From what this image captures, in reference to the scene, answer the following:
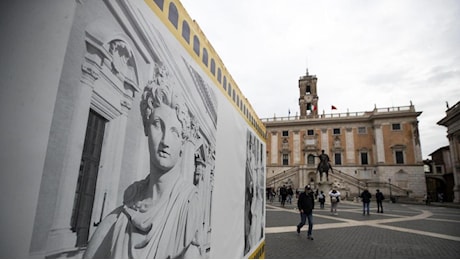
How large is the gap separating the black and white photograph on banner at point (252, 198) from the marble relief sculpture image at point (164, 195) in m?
1.55

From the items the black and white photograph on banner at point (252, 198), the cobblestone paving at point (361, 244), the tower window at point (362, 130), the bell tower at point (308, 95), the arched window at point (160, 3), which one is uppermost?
the bell tower at point (308, 95)

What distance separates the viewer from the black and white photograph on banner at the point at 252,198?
355 centimetres

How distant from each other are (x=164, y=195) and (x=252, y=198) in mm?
2626

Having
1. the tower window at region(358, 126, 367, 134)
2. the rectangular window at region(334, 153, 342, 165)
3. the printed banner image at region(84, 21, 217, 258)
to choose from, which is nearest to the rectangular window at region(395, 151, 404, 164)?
the tower window at region(358, 126, 367, 134)

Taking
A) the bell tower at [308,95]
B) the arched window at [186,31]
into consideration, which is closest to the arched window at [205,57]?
the arched window at [186,31]

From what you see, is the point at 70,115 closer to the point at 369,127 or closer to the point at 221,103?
the point at 221,103

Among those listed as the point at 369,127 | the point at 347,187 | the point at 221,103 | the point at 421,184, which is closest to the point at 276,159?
the point at 347,187

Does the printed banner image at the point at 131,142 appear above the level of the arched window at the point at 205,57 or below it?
below

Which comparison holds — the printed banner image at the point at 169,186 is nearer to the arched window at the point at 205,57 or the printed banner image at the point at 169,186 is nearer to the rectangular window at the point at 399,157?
the arched window at the point at 205,57

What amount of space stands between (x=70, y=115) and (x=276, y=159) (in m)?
44.2

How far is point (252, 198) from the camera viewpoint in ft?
12.9

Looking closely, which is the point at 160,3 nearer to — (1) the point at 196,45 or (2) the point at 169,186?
(1) the point at 196,45

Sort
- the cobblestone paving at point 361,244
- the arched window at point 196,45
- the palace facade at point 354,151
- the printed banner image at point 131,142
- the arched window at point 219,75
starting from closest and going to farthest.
Result: the printed banner image at point 131,142, the arched window at point 196,45, the arched window at point 219,75, the cobblestone paving at point 361,244, the palace facade at point 354,151

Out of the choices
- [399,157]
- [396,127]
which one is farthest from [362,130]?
[399,157]
